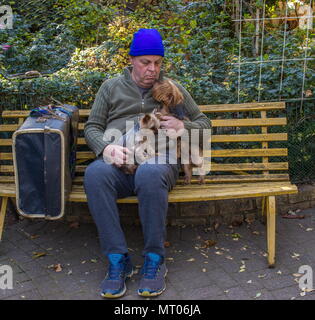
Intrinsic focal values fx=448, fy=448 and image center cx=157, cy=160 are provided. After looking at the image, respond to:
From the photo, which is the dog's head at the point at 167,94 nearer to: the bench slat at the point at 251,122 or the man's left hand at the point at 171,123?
the man's left hand at the point at 171,123

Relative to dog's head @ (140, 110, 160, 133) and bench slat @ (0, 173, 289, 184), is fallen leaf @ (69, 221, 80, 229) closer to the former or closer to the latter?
bench slat @ (0, 173, 289, 184)

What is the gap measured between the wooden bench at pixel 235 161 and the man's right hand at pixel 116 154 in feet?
0.94

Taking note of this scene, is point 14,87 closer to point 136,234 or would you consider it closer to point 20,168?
point 20,168

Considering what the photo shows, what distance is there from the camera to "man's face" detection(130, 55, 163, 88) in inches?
130

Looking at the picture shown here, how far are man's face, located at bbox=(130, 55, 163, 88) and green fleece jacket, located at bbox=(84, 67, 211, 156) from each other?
8 centimetres

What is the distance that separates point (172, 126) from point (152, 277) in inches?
42.5

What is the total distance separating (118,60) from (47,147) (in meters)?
2.68

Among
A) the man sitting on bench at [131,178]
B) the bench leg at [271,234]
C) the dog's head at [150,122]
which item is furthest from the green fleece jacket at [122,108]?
the bench leg at [271,234]

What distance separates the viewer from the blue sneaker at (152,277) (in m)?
2.84

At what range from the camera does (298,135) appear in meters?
4.10

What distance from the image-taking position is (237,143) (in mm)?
4094

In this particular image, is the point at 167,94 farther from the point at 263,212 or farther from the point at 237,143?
the point at 263,212

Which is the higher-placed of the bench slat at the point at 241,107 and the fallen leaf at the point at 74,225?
the bench slat at the point at 241,107
